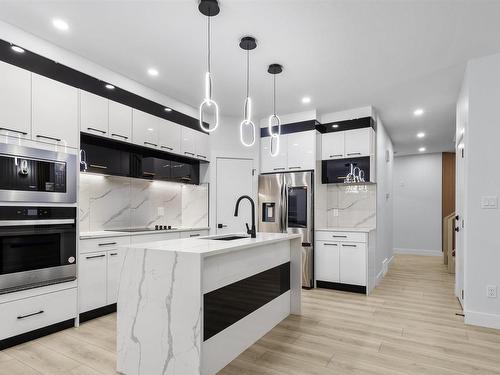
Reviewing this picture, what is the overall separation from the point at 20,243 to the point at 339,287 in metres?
4.00

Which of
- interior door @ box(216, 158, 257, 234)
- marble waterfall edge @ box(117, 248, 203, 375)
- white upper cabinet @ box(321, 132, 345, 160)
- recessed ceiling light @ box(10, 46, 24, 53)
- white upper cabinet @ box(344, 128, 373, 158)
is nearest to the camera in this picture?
marble waterfall edge @ box(117, 248, 203, 375)

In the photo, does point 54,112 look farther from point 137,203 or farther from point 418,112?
point 418,112

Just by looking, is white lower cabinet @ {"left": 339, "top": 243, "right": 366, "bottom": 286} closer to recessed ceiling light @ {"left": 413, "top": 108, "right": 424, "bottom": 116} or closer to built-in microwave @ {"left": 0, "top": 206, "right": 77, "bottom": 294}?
recessed ceiling light @ {"left": 413, "top": 108, "right": 424, "bottom": 116}

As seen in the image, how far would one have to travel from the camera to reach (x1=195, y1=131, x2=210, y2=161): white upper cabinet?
502 cm

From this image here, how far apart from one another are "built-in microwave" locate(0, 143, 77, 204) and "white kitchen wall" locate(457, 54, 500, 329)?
411cm

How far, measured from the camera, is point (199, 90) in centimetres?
430

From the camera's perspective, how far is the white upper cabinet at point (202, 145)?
5.02 metres

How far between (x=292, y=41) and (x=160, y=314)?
103 inches

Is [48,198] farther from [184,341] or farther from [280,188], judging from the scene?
[280,188]

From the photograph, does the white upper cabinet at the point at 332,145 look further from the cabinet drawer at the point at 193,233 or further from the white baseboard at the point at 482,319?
the white baseboard at the point at 482,319

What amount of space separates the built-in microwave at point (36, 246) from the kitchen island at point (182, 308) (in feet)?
3.68

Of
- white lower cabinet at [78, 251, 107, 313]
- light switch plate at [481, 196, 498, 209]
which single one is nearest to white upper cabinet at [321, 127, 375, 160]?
light switch plate at [481, 196, 498, 209]

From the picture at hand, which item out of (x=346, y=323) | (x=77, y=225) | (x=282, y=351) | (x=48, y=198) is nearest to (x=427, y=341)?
(x=346, y=323)

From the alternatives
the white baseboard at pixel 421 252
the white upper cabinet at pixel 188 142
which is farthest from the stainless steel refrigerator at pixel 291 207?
the white baseboard at pixel 421 252
